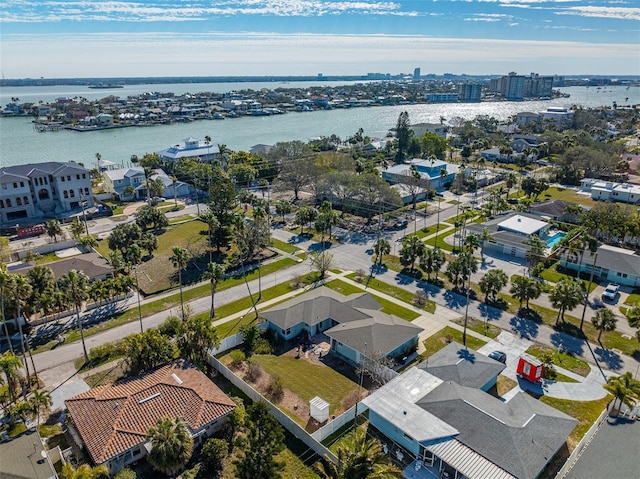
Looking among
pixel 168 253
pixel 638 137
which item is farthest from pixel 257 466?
pixel 638 137

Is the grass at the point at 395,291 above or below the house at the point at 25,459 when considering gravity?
below

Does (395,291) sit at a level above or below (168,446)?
below

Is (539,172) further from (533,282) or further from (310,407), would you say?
(310,407)

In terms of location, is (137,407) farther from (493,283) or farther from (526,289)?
(526,289)

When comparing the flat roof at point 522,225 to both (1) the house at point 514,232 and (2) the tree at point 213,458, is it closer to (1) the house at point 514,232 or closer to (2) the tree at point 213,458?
(1) the house at point 514,232

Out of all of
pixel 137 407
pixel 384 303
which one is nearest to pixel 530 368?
pixel 384 303

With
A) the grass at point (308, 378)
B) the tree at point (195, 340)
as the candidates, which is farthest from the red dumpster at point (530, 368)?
the tree at point (195, 340)
